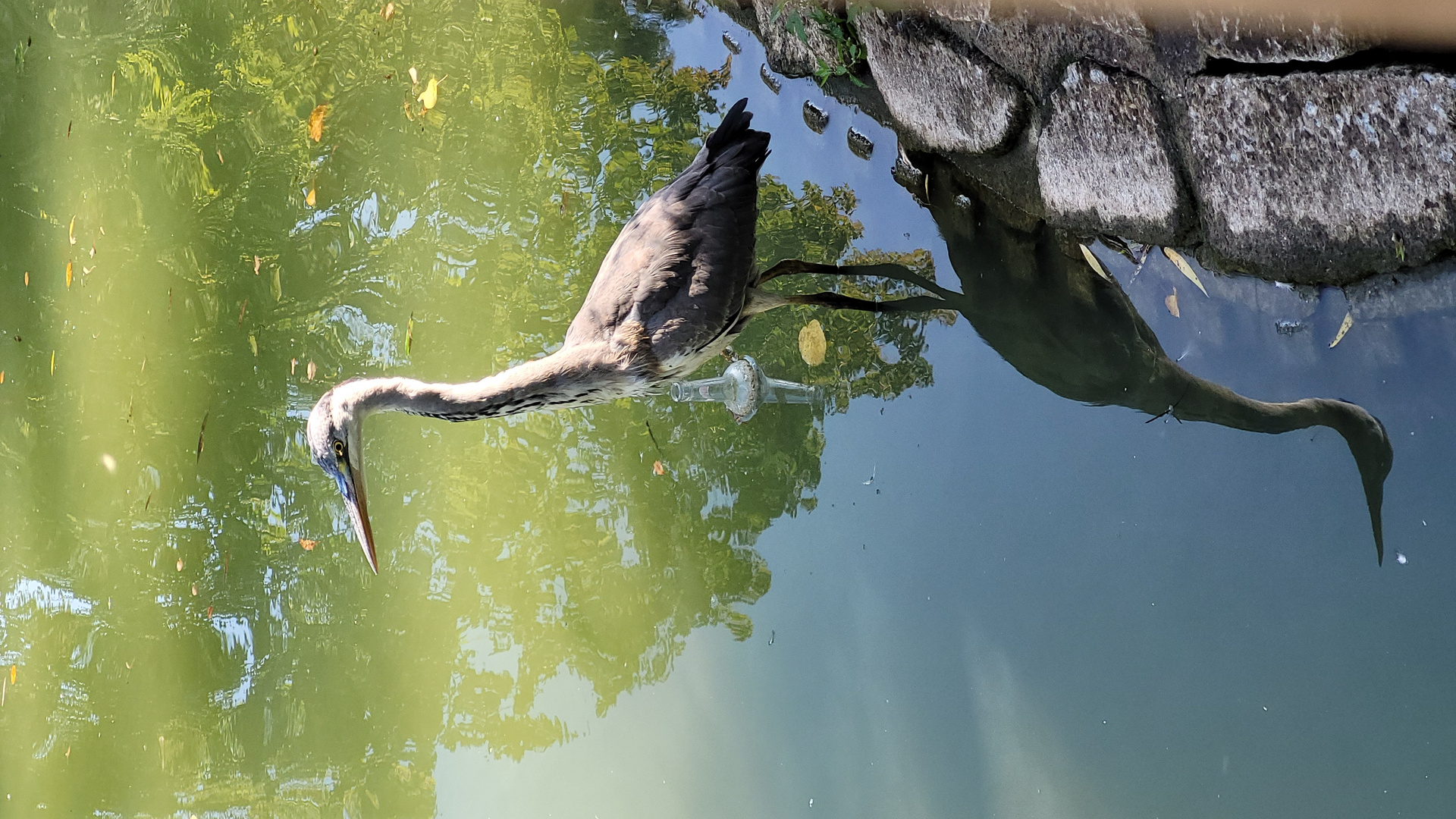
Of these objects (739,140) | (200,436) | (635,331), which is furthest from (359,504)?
(200,436)

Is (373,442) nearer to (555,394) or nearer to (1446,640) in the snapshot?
(555,394)

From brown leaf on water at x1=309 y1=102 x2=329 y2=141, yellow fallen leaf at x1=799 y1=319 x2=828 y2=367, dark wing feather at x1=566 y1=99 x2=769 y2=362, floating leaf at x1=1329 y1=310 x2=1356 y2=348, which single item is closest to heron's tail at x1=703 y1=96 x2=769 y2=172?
dark wing feather at x1=566 y1=99 x2=769 y2=362

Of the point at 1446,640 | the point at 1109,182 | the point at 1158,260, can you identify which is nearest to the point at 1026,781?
the point at 1446,640

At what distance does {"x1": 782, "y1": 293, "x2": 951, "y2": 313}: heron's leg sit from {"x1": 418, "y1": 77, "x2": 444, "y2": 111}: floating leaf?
2.15 metres

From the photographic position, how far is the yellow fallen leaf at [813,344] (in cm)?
323

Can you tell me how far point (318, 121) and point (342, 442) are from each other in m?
2.52

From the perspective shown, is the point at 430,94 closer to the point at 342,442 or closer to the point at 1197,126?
the point at 342,442

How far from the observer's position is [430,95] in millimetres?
4160

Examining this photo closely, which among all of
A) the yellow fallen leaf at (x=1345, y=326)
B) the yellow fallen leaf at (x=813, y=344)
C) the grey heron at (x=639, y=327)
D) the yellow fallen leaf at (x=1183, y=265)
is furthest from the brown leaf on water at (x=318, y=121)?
the yellow fallen leaf at (x=1345, y=326)

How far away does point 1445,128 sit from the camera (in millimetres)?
1632

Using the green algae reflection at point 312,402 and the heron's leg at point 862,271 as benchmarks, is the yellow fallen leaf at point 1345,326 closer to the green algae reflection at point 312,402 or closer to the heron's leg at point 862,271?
the heron's leg at point 862,271

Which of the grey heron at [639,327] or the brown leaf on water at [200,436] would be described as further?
the brown leaf on water at [200,436]

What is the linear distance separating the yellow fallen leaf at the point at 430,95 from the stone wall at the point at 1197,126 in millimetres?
2100

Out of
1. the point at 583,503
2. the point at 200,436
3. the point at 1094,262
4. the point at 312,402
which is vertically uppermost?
the point at 1094,262
